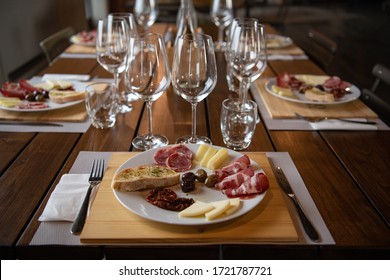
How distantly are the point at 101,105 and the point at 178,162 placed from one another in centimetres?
44

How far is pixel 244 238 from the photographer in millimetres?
779

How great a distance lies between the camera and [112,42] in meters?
1.41

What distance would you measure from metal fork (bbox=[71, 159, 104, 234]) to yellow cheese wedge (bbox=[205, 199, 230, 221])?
0.81 feet

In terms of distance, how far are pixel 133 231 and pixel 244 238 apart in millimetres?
204

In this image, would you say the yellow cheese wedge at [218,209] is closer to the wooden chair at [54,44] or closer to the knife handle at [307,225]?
the knife handle at [307,225]

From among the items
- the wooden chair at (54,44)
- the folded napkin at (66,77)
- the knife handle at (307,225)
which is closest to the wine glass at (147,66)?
the knife handle at (307,225)

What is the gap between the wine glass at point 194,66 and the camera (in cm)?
107

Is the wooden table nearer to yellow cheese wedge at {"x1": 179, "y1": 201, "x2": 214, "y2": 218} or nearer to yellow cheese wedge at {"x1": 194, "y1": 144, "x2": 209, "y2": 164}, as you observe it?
yellow cheese wedge at {"x1": 179, "y1": 201, "x2": 214, "y2": 218}

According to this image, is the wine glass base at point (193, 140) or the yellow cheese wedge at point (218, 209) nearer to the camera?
the yellow cheese wedge at point (218, 209)

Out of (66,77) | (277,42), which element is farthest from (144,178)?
(277,42)

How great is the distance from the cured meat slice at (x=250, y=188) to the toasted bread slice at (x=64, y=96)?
28.6 inches

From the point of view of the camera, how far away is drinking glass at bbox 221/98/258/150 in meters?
1.12

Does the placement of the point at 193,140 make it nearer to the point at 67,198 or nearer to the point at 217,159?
the point at 217,159
